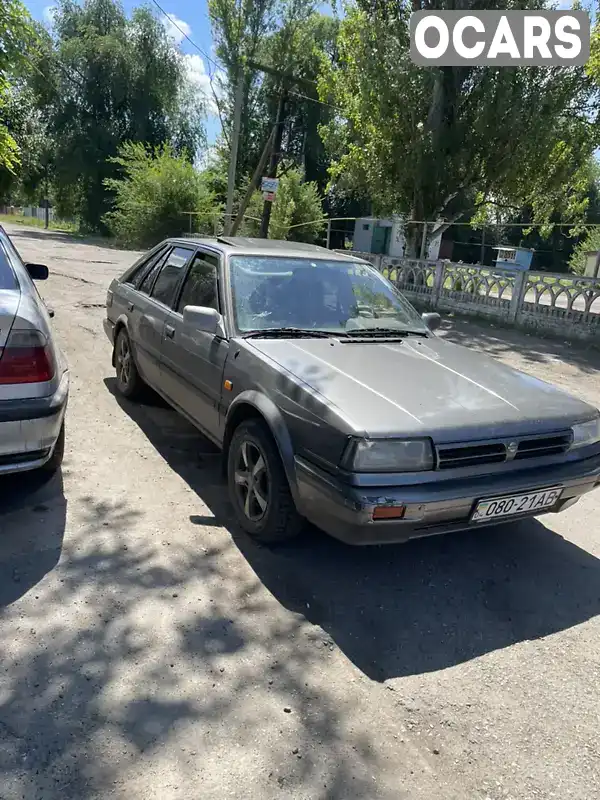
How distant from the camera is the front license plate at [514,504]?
2959 millimetres

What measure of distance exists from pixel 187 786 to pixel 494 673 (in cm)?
136

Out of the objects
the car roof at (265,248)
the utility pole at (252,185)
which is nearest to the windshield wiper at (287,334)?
the car roof at (265,248)

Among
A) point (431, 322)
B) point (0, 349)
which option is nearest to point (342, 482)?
point (0, 349)

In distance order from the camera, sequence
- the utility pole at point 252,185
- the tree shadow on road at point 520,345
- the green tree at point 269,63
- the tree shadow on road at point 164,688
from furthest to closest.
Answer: the green tree at point 269,63 < the utility pole at point 252,185 < the tree shadow on road at point 520,345 < the tree shadow on road at point 164,688

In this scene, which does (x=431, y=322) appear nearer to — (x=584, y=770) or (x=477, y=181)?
(x=584, y=770)

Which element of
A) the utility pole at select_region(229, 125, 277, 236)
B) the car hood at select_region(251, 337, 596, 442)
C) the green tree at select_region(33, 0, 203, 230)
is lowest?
the car hood at select_region(251, 337, 596, 442)

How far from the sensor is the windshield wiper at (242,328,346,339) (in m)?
3.78

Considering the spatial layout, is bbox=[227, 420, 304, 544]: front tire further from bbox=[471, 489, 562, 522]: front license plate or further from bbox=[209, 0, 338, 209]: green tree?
bbox=[209, 0, 338, 209]: green tree

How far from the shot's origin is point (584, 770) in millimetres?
2160

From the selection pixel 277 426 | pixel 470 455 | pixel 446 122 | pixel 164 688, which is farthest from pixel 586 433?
pixel 446 122

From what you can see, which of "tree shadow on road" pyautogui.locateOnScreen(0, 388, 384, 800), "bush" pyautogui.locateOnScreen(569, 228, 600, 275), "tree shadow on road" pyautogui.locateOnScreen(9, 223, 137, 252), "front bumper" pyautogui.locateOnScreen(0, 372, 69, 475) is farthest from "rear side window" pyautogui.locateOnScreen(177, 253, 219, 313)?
"bush" pyautogui.locateOnScreen(569, 228, 600, 275)

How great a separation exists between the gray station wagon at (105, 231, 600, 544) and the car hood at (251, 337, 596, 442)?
0.04ft

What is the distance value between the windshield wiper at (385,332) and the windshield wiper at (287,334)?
8.3 inches

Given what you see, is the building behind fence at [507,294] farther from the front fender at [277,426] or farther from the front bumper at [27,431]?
the front bumper at [27,431]
